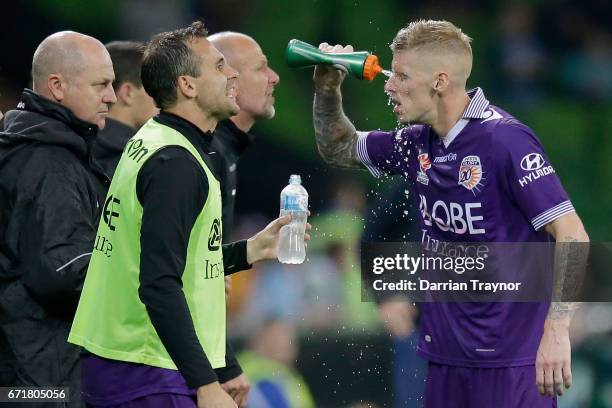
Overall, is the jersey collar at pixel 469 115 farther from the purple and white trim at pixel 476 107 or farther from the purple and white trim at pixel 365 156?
the purple and white trim at pixel 365 156

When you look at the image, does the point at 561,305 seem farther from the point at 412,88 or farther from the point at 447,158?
the point at 412,88

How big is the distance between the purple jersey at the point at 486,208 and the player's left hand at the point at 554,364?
0.29 m

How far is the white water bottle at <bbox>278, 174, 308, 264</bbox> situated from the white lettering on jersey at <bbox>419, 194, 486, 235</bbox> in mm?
543

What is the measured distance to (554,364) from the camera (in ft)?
11.5

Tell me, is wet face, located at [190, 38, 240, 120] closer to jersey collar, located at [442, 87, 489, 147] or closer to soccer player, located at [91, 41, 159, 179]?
jersey collar, located at [442, 87, 489, 147]

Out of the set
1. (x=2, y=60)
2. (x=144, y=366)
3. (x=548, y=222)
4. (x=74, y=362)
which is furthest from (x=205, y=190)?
(x=2, y=60)

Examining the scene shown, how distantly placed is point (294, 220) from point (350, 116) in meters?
3.82

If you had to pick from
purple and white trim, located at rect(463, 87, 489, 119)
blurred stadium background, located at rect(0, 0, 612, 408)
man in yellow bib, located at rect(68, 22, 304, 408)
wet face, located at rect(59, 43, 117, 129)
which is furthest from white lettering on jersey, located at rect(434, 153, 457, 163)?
blurred stadium background, located at rect(0, 0, 612, 408)

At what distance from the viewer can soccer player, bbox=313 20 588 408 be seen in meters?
3.67

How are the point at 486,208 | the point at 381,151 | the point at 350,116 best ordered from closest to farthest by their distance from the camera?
the point at 486,208
the point at 381,151
the point at 350,116

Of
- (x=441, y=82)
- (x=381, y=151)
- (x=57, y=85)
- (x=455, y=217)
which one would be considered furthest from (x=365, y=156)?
(x=57, y=85)

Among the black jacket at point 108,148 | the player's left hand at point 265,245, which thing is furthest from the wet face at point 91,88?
the player's left hand at point 265,245

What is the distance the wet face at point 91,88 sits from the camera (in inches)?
154

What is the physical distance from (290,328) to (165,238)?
3901mm
